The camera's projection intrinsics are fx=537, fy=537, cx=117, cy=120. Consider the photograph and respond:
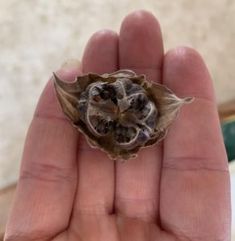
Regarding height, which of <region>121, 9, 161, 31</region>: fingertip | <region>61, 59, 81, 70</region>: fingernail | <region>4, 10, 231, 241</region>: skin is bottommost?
<region>4, 10, 231, 241</region>: skin

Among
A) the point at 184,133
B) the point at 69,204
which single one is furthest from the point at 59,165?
the point at 184,133

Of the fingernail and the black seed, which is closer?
the black seed

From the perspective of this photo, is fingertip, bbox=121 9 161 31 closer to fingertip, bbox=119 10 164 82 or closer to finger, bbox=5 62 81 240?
fingertip, bbox=119 10 164 82

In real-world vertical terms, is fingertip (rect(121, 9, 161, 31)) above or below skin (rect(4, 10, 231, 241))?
above

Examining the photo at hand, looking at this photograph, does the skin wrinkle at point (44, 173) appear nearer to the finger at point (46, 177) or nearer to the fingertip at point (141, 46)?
the finger at point (46, 177)

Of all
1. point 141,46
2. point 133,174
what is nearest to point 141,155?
point 133,174

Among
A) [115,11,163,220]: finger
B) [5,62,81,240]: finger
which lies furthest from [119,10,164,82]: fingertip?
[5,62,81,240]: finger

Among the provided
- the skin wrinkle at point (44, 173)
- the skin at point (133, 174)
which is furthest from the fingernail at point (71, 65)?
the skin wrinkle at point (44, 173)

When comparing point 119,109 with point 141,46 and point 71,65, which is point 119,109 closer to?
point 141,46
